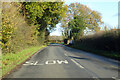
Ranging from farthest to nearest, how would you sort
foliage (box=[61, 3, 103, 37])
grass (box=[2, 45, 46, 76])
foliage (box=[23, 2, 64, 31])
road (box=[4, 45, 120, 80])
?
1. foliage (box=[61, 3, 103, 37])
2. foliage (box=[23, 2, 64, 31])
3. grass (box=[2, 45, 46, 76])
4. road (box=[4, 45, 120, 80])

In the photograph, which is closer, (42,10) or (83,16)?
(42,10)

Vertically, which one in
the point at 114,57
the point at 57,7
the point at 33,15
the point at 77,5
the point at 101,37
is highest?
the point at 77,5

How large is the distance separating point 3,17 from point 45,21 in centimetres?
1735

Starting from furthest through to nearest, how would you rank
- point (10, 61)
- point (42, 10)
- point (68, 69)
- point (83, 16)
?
point (83, 16)
point (42, 10)
point (10, 61)
point (68, 69)

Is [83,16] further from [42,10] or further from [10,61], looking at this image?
[10,61]

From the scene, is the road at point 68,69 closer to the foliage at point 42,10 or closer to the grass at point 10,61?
the grass at point 10,61

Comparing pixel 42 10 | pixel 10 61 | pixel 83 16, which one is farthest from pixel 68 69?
pixel 83 16

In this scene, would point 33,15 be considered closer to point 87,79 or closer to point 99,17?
point 87,79

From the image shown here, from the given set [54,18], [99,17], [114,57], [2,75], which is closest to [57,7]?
[54,18]

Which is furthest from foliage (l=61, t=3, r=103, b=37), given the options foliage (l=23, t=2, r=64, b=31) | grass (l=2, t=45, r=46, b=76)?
grass (l=2, t=45, r=46, b=76)

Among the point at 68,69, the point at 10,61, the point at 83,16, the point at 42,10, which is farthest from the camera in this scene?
the point at 83,16

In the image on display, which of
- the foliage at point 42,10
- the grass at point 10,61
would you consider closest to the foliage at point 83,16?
the foliage at point 42,10

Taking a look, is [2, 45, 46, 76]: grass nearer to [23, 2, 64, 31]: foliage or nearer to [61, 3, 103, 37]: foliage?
[23, 2, 64, 31]: foliage

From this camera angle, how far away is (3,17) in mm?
13164
